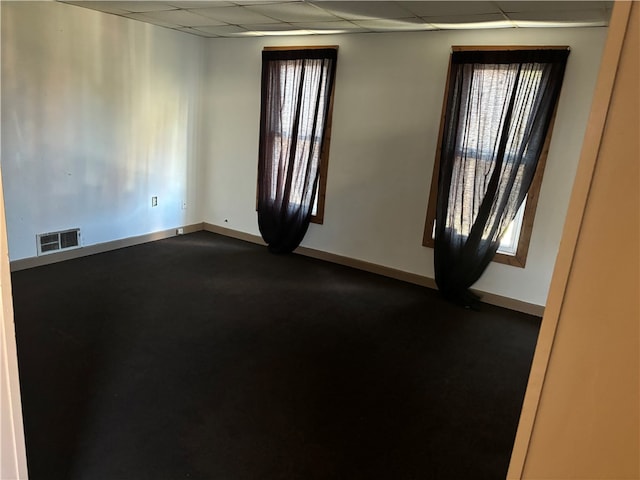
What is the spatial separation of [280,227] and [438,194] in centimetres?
181

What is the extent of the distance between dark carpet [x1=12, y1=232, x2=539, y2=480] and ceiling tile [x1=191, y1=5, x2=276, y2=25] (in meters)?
2.30

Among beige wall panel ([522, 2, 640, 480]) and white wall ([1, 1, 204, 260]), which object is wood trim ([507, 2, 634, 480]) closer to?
beige wall panel ([522, 2, 640, 480])

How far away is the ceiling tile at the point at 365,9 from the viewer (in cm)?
323

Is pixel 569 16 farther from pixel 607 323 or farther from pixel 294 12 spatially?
pixel 607 323

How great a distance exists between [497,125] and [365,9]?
1.41 meters

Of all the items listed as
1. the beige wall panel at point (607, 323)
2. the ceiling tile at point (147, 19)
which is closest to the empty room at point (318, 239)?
the beige wall panel at point (607, 323)

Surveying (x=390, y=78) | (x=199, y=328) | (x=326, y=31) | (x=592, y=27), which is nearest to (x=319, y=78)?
(x=326, y=31)

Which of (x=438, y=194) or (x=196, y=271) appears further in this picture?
(x=196, y=271)

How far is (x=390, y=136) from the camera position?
442 centimetres

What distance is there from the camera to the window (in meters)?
3.65

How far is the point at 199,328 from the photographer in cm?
328

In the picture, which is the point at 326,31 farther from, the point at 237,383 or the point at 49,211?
the point at 237,383

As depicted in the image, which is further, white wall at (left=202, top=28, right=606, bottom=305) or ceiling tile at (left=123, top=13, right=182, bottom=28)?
ceiling tile at (left=123, top=13, right=182, bottom=28)

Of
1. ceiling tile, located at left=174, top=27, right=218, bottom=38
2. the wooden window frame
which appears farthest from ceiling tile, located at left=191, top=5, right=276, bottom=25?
ceiling tile, located at left=174, top=27, right=218, bottom=38
